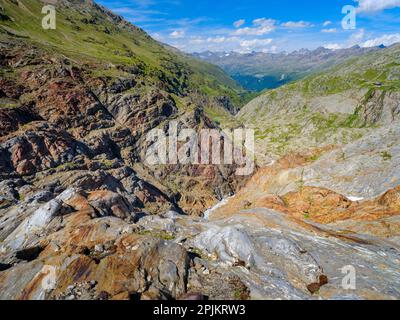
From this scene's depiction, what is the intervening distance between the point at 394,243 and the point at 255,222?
17.6 meters

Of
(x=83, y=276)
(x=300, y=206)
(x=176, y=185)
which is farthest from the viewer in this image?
(x=176, y=185)

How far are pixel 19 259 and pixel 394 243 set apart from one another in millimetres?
42820

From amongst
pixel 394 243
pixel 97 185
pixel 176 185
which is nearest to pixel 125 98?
pixel 176 185

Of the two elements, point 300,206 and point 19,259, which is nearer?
point 19,259

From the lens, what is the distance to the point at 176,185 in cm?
12675

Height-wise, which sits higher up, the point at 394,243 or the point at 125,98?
the point at 125,98

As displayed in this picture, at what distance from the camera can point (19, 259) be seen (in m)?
29.7

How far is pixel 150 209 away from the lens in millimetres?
101375

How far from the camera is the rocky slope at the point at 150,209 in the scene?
2428cm

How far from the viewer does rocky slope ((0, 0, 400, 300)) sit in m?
24.3

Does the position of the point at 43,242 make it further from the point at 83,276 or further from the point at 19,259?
the point at 83,276
